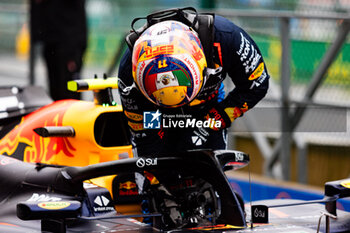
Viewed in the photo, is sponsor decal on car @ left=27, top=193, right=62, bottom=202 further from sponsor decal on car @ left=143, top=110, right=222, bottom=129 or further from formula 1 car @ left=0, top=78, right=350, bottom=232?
sponsor decal on car @ left=143, top=110, right=222, bottom=129

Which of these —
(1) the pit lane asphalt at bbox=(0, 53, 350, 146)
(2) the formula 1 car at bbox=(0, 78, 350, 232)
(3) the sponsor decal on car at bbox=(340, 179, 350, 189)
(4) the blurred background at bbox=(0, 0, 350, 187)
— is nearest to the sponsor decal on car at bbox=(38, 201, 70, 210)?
(2) the formula 1 car at bbox=(0, 78, 350, 232)

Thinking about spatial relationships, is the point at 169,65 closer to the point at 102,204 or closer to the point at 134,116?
the point at 134,116

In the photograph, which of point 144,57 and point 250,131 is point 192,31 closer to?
point 144,57

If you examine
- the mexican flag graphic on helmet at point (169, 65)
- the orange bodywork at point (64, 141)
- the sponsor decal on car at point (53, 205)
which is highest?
the mexican flag graphic on helmet at point (169, 65)

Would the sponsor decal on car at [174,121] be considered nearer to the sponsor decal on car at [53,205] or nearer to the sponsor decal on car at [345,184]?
the sponsor decal on car at [53,205]

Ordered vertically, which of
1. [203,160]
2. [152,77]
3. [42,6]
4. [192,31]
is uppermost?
[42,6]

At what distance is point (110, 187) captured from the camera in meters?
4.74

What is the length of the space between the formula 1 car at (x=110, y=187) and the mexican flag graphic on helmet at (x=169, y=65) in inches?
14.1

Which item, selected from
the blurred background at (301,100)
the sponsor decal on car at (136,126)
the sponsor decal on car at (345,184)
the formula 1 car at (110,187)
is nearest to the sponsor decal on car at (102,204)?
the formula 1 car at (110,187)

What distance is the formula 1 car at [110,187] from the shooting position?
4082 mm

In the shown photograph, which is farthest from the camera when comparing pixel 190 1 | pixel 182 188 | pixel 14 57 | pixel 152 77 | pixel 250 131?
pixel 14 57

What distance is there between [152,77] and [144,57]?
119 mm

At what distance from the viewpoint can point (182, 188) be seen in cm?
419

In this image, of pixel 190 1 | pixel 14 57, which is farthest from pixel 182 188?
pixel 14 57
